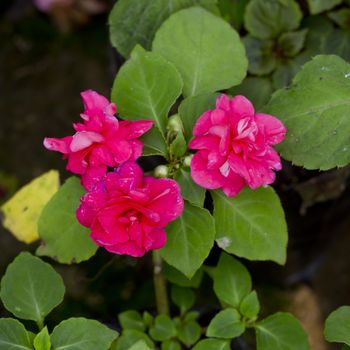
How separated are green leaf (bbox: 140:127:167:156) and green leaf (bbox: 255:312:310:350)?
0.32 meters

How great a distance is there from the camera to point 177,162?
1056 mm

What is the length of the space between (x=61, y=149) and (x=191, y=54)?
0.95 ft

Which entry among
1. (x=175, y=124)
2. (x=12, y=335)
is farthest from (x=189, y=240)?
(x=12, y=335)

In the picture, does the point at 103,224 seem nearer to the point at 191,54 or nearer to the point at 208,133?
the point at 208,133

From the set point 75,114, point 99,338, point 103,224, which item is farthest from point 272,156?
point 75,114

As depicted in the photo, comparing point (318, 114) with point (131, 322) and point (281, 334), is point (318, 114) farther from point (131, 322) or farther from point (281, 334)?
point (131, 322)

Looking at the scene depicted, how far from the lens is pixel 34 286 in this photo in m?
1.07

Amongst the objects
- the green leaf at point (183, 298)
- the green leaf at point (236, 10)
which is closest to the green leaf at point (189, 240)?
the green leaf at point (183, 298)

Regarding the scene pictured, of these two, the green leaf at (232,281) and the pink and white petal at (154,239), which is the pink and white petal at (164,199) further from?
the green leaf at (232,281)

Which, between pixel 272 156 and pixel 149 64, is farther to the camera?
pixel 149 64

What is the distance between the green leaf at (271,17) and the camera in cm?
130

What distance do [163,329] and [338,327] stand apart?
1.05 ft

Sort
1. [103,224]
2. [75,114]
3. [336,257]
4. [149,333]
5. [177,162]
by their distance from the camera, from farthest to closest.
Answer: [75,114] < [336,257] < [149,333] < [177,162] < [103,224]

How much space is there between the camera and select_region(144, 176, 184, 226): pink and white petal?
3.00ft
